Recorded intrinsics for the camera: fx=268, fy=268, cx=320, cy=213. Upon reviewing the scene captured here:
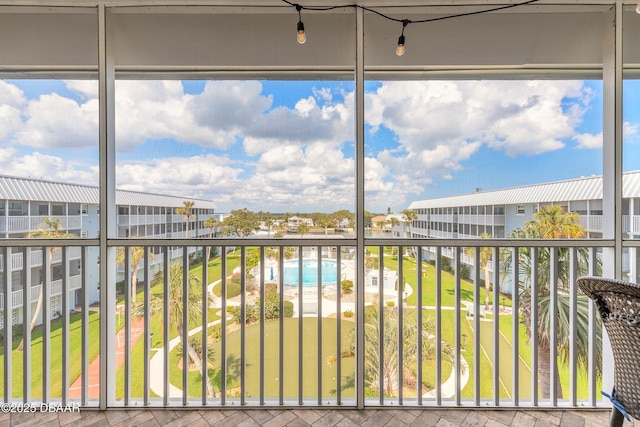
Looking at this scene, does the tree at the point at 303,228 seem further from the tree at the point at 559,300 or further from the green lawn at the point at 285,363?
the tree at the point at 559,300

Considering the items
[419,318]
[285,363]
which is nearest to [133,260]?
[285,363]

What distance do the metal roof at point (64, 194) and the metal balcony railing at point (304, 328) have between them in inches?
11.0

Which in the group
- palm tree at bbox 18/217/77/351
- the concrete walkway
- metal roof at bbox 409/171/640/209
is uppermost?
metal roof at bbox 409/171/640/209

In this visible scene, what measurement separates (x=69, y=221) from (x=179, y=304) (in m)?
0.91

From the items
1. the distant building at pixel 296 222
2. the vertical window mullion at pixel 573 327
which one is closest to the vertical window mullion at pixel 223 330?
the distant building at pixel 296 222

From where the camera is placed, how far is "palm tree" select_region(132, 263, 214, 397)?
5.99ft

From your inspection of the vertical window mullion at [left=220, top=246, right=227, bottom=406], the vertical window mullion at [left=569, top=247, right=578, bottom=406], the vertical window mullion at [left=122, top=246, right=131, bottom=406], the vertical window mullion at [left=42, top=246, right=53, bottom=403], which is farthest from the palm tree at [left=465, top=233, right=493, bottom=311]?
the vertical window mullion at [left=42, top=246, right=53, bottom=403]

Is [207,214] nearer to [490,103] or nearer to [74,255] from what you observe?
[74,255]

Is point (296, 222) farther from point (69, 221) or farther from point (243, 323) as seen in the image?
point (69, 221)

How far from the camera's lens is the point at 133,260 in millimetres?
1838

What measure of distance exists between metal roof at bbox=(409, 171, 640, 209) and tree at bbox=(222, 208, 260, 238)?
1074 mm

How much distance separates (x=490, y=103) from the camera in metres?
1.82

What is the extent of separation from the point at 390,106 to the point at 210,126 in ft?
4.05

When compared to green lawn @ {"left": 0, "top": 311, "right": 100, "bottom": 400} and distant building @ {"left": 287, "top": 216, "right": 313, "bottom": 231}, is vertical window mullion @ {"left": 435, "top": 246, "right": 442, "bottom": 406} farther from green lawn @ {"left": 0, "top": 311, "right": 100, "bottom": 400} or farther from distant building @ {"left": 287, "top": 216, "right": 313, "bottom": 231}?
green lawn @ {"left": 0, "top": 311, "right": 100, "bottom": 400}
